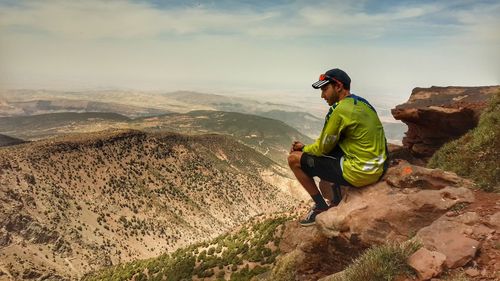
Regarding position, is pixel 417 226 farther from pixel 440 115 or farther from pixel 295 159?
pixel 440 115

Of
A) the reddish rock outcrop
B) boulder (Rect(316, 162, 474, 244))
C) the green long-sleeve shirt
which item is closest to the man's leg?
boulder (Rect(316, 162, 474, 244))

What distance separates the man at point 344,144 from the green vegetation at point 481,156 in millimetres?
3008

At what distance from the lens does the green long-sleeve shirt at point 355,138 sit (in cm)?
916

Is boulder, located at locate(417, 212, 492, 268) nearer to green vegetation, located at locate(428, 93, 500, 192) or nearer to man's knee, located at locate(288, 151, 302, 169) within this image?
green vegetation, located at locate(428, 93, 500, 192)

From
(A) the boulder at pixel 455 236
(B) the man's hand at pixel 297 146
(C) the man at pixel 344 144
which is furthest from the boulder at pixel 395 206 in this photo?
(B) the man's hand at pixel 297 146

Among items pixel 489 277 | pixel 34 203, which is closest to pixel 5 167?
pixel 34 203

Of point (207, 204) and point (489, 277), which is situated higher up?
point (489, 277)

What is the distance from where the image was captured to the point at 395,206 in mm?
9359

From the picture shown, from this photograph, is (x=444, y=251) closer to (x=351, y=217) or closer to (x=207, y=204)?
(x=351, y=217)

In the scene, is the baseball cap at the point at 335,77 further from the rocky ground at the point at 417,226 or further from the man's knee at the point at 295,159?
the rocky ground at the point at 417,226

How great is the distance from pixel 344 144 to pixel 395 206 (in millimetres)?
1890

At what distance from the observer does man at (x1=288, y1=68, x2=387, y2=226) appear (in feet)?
30.2

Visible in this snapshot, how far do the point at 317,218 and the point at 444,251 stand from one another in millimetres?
3701

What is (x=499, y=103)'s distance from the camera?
597 inches
